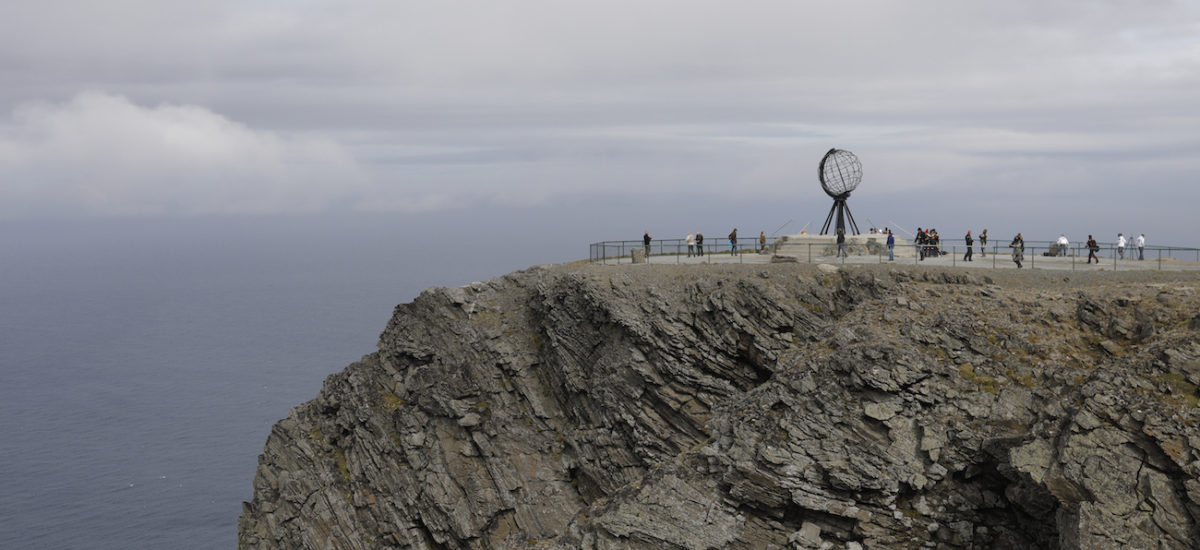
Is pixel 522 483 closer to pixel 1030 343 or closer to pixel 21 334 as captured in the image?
pixel 1030 343

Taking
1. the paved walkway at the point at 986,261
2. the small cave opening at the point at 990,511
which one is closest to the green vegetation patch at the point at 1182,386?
the small cave opening at the point at 990,511

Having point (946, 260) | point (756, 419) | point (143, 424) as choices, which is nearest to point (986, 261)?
point (946, 260)

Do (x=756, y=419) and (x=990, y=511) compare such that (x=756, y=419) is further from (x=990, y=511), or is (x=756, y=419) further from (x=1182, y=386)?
(x=1182, y=386)

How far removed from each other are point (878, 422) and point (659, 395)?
15135 millimetres

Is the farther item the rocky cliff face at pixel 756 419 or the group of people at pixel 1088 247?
the group of people at pixel 1088 247

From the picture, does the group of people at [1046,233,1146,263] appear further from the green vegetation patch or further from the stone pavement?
the green vegetation patch

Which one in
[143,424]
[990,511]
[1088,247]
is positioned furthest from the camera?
[143,424]

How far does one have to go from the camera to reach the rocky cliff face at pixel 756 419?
70.4 feet

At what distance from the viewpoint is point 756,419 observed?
26391 millimetres

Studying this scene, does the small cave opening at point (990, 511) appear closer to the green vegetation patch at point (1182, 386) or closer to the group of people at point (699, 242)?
the green vegetation patch at point (1182, 386)

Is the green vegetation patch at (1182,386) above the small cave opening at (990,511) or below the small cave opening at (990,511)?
above

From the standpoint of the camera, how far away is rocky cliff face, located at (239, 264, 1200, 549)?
21469 millimetres

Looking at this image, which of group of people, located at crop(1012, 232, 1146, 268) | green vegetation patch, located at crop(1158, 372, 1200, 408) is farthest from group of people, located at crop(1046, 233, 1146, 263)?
green vegetation patch, located at crop(1158, 372, 1200, 408)

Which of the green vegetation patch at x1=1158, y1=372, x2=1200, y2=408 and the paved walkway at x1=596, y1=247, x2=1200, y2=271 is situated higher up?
the paved walkway at x1=596, y1=247, x2=1200, y2=271
